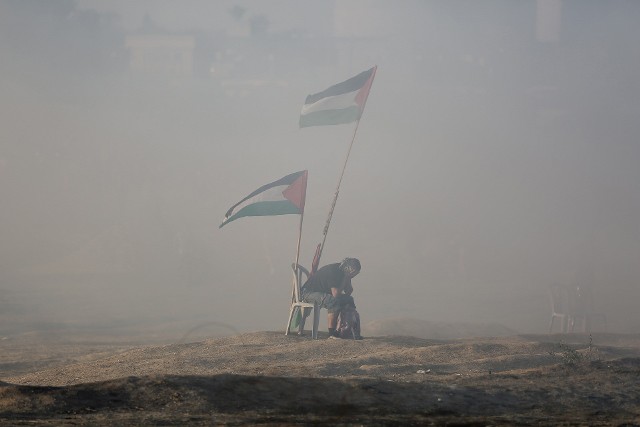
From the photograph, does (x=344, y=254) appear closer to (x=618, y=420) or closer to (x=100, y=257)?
(x=100, y=257)

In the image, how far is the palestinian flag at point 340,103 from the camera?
1456 centimetres

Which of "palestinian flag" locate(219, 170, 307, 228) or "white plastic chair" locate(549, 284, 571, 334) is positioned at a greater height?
"palestinian flag" locate(219, 170, 307, 228)

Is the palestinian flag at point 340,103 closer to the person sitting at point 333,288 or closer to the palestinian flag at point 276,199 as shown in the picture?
the palestinian flag at point 276,199

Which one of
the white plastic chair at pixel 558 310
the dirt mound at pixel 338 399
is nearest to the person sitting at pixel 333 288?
the dirt mound at pixel 338 399

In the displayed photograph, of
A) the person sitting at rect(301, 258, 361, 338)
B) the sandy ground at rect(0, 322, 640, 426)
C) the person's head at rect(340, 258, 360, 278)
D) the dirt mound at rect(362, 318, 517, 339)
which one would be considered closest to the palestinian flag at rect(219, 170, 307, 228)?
the person sitting at rect(301, 258, 361, 338)

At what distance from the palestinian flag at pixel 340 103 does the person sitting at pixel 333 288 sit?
366cm

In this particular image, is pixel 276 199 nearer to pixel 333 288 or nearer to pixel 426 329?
pixel 333 288

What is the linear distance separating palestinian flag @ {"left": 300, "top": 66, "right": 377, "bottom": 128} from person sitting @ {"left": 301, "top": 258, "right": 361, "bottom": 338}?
3659mm

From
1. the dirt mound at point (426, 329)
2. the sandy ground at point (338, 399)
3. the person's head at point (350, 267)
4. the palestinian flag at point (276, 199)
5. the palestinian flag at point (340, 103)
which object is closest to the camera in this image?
the sandy ground at point (338, 399)

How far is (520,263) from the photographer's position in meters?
60.9

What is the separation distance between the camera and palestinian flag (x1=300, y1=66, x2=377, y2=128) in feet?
47.8

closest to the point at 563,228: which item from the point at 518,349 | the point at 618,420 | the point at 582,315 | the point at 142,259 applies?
the point at 142,259

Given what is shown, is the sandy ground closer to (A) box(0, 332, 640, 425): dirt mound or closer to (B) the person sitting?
(A) box(0, 332, 640, 425): dirt mound

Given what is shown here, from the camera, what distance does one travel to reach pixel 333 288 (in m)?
11.9
